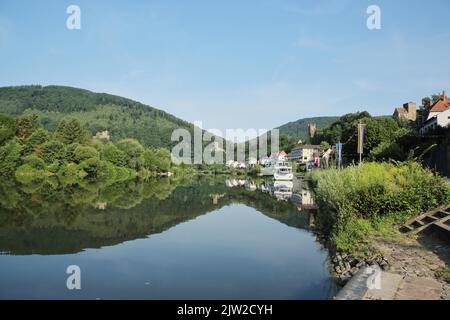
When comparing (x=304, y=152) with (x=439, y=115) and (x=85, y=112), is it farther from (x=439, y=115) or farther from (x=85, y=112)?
(x=85, y=112)

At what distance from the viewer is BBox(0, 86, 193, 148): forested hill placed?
14610 cm

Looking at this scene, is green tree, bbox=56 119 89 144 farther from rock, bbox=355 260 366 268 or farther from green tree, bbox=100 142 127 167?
rock, bbox=355 260 366 268

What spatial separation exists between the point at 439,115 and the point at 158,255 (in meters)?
48.1

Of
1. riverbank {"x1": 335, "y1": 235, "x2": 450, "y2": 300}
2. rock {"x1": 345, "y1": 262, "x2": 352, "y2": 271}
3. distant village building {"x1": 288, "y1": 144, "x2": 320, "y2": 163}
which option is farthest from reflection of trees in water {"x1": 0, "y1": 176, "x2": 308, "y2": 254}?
distant village building {"x1": 288, "y1": 144, "x2": 320, "y2": 163}

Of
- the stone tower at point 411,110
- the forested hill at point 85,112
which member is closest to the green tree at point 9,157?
the stone tower at point 411,110

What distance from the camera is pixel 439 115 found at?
165 feet

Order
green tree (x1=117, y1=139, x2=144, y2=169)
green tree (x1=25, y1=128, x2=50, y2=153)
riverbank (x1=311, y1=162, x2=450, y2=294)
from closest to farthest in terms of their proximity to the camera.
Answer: riverbank (x1=311, y1=162, x2=450, y2=294)
green tree (x1=25, y1=128, x2=50, y2=153)
green tree (x1=117, y1=139, x2=144, y2=169)

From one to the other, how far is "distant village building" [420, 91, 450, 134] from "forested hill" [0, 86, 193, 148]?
Answer: 313 feet

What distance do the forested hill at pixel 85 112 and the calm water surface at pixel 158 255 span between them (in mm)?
117674

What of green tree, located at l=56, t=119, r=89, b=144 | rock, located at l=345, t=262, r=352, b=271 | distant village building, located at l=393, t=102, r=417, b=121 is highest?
distant village building, located at l=393, t=102, r=417, b=121

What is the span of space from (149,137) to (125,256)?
436ft

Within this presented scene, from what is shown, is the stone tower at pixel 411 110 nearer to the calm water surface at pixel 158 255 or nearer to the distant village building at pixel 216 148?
the distant village building at pixel 216 148

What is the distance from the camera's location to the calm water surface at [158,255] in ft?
30.8
